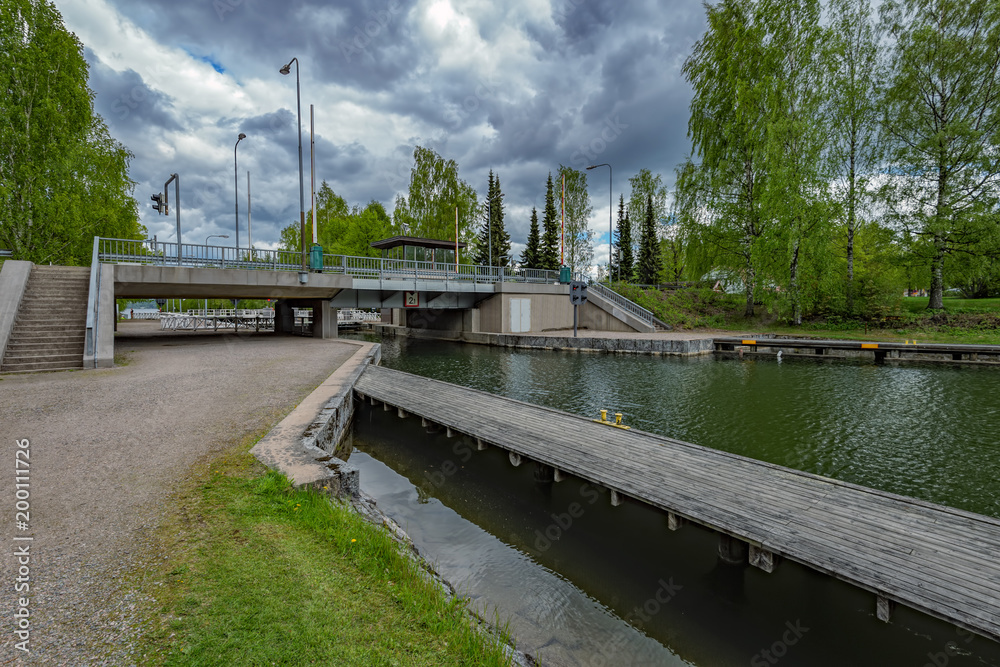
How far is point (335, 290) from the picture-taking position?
25953 millimetres

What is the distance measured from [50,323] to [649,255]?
4891cm

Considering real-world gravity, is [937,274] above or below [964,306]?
above

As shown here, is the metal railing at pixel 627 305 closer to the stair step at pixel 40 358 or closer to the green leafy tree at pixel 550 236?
the green leafy tree at pixel 550 236

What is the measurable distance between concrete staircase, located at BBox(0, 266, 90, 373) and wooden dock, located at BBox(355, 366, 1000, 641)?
550 inches

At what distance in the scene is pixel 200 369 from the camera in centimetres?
1450

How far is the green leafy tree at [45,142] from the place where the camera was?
22.0m

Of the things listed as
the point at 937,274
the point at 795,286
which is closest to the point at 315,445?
the point at 795,286

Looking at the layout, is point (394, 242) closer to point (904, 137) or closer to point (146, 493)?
point (146, 493)

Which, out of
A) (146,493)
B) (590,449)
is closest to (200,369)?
(146,493)

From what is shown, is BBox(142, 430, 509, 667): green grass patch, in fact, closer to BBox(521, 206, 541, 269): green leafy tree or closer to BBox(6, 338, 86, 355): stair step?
BBox(6, 338, 86, 355): stair step

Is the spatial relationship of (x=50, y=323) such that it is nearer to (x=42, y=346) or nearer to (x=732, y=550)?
(x=42, y=346)

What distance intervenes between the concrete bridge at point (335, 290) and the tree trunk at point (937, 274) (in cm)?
1560

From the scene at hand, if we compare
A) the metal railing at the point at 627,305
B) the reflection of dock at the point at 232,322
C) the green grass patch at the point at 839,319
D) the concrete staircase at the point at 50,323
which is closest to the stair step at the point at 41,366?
the concrete staircase at the point at 50,323

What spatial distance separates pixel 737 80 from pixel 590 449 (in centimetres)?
3179
